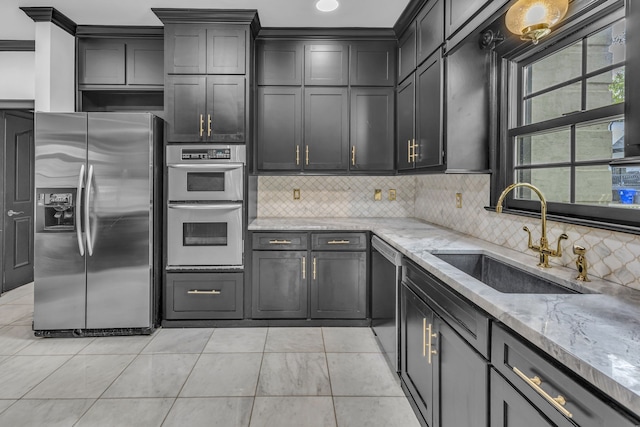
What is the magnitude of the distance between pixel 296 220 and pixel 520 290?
2.32m

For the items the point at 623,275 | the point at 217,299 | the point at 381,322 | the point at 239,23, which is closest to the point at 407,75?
the point at 239,23

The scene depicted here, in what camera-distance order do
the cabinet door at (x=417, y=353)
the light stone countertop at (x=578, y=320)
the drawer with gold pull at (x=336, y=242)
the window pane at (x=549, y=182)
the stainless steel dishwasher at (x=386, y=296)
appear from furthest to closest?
the drawer with gold pull at (x=336, y=242)
the stainless steel dishwasher at (x=386, y=296)
the window pane at (x=549, y=182)
the cabinet door at (x=417, y=353)
the light stone countertop at (x=578, y=320)

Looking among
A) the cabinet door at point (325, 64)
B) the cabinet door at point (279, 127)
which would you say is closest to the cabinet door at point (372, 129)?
the cabinet door at point (325, 64)

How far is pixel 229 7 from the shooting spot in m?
3.19

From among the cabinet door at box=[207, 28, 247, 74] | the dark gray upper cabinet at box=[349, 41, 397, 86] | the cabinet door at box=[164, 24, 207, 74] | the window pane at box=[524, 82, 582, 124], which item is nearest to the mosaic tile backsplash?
the window pane at box=[524, 82, 582, 124]

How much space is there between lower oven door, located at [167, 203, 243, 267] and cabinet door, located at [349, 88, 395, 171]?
4.19 ft

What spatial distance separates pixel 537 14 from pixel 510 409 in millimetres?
1499

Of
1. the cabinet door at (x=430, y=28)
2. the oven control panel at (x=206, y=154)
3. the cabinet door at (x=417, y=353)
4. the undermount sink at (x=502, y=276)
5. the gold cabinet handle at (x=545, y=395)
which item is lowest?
the cabinet door at (x=417, y=353)

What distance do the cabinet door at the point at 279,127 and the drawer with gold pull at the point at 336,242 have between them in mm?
777

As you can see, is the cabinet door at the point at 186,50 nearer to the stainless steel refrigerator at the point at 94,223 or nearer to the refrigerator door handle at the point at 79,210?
the stainless steel refrigerator at the point at 94,223

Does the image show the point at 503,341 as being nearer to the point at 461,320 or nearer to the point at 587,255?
the point at 461,320

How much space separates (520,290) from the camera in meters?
1.81

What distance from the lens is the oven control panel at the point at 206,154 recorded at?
3.30 m

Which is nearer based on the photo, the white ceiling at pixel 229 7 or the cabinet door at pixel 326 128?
the white ceiling at pixel 229 7
